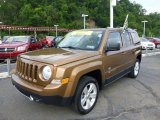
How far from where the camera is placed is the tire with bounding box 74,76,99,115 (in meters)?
4.86

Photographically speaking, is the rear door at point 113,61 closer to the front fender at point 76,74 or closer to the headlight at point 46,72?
the front fender at point 76,74

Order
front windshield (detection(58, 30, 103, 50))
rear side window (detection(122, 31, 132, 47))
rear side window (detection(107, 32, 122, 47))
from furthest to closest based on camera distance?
rear side window (detection(122, 31, 132, 47))
rear side window (detection(107, 32, 122, 47))
front windshield (detection(58, 30, 103, 50))

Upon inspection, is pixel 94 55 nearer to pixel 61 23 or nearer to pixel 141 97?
pixel 141 97

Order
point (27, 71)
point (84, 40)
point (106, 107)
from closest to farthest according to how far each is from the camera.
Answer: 1. point (27, 71)
2. point (106, 107)
3. point (84, 40)

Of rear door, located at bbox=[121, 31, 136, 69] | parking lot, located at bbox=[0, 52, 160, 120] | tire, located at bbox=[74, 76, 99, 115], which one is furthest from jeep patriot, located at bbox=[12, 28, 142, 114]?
parking lot, located at bbox=[0, 52, 160, 120]

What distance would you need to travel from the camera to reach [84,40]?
598cm

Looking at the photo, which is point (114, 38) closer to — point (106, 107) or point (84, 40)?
point (84, 40)

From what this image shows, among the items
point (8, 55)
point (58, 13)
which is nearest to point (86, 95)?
point (8, 55)

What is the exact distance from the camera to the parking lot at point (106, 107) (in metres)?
5.01

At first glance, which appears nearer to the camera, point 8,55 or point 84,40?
point 84,40

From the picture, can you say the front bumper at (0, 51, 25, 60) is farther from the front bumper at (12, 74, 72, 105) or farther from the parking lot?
the front bumper at (12, 74, 72, 105)

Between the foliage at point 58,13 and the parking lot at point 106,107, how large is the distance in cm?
5988

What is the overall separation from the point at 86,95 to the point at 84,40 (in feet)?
4.77

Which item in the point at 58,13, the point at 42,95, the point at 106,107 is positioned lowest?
the point at 106,107
